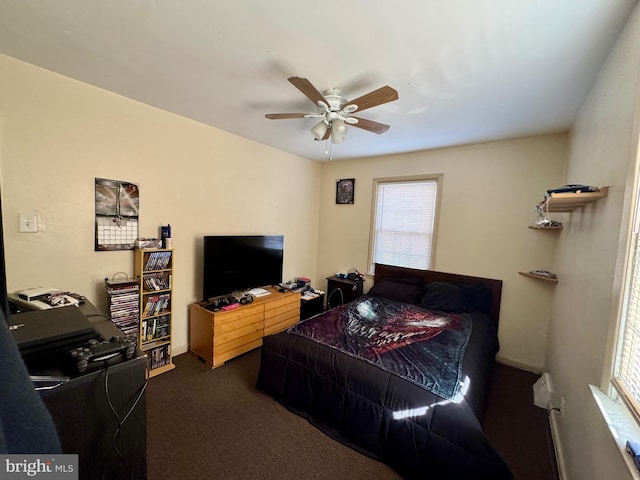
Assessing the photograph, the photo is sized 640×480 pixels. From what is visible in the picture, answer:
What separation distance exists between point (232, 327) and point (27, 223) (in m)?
1.77

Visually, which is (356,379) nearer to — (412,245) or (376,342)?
(376,342)

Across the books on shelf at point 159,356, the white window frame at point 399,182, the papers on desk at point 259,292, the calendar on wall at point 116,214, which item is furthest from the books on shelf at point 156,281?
the white window frame at point 399,182

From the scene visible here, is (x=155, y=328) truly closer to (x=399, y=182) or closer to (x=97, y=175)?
(x=97, y=175)

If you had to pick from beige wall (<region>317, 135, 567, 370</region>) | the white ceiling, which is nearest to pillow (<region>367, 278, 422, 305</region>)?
beige wall (<region>317, 135, 567, 370</region>)

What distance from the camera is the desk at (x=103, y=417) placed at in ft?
3.33

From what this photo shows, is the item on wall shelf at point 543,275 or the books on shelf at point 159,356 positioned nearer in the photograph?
the books on shelf at point 159,356

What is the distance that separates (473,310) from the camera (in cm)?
302

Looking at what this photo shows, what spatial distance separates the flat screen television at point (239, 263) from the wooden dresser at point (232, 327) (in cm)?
25

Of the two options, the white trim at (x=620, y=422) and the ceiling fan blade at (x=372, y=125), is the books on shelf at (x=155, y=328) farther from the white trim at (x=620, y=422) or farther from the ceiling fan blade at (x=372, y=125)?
the white trim at (x=620, y=422)

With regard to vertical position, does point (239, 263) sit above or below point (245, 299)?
above

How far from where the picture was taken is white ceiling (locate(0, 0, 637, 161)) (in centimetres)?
130

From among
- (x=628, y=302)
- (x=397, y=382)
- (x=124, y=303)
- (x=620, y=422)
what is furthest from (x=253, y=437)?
(x=628, y=302)

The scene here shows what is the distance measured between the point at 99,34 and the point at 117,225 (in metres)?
1.41

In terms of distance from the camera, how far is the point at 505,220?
3021mm
